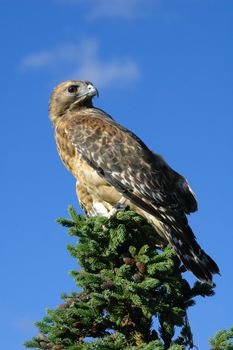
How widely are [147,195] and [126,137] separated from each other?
3.25ft

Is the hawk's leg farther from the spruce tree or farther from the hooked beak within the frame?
the hooked beak

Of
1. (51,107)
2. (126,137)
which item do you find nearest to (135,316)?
(126,137)

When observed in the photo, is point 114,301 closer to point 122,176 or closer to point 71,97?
point 122,176

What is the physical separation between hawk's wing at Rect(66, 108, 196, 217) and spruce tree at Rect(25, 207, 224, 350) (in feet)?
4.98

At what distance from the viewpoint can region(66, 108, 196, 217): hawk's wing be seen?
7625 millimetres

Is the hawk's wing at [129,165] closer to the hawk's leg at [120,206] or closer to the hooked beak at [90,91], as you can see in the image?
the hawk's leg at [120,206]

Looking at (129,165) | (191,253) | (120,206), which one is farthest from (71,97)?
(191,253)

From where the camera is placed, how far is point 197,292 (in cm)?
602

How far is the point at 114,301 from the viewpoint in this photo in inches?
216

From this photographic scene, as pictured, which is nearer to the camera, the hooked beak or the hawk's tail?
the hawk's tail

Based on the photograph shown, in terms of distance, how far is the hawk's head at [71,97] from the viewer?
30.1 feet

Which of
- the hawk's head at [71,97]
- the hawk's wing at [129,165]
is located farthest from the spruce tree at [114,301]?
the hawk's head at [71,97]

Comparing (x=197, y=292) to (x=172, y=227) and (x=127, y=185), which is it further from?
(x=127, y=185)

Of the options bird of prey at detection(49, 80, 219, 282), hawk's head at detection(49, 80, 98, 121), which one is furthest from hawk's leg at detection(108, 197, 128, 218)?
hawk's head at detection(49, 80, 98, 121)
